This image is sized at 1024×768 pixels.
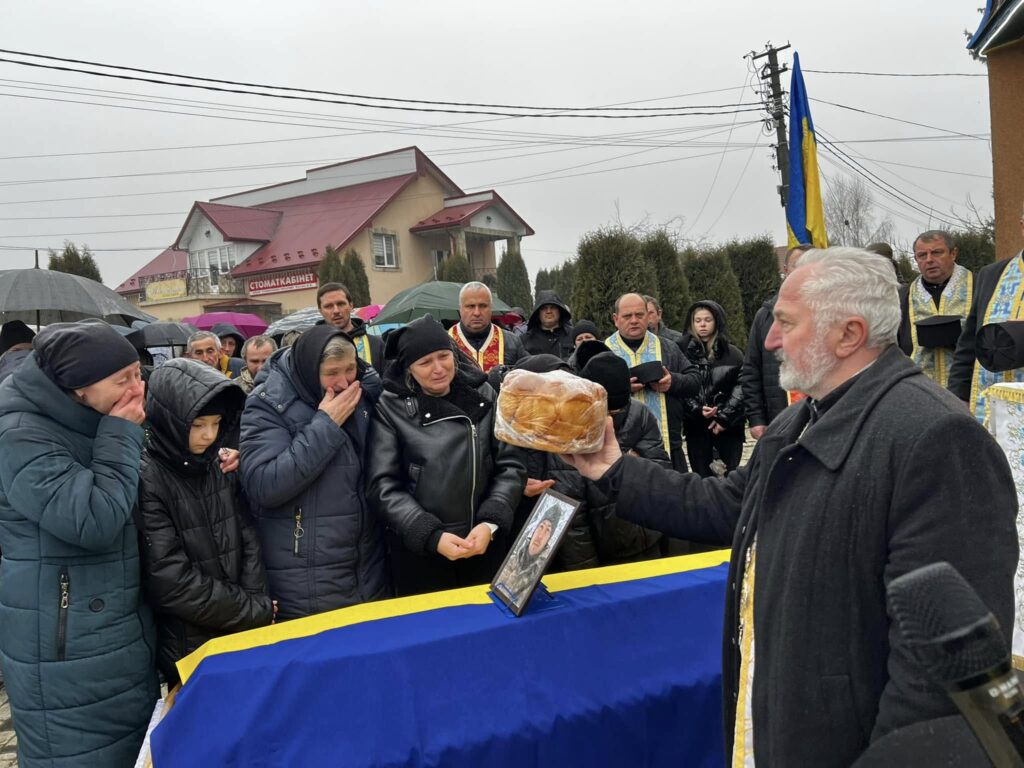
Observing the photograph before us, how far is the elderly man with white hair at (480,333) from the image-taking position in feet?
19.4

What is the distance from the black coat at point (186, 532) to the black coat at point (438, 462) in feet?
1.96

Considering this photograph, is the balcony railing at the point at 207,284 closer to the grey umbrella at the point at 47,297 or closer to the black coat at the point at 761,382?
the grey umbrella at the point at 47,297

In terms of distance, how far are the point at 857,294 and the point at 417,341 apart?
1969 millimetres

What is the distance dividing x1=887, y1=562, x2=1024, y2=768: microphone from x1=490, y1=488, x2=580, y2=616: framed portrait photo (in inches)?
62.2

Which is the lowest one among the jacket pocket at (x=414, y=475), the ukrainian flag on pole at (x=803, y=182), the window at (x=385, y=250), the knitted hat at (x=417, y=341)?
the jacket pocket at (x=414, y=475)

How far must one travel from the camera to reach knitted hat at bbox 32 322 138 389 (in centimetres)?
226

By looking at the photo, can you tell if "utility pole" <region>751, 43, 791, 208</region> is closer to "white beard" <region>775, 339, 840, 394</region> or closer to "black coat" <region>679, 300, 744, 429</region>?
"black coat" <region>679, 300, 744, 429</region>

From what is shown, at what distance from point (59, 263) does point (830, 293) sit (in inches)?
1077

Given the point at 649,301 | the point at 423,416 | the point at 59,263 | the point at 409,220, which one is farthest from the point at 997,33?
the point at 409,220

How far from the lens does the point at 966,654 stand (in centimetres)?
Result: 67

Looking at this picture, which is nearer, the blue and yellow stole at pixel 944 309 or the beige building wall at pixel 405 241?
the blue and yellow stole at pixel 944 309

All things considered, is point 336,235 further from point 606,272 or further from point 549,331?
point 549,331

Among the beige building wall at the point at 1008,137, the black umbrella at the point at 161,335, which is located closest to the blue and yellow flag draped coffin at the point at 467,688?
the beige building wall at the point at 1008,137

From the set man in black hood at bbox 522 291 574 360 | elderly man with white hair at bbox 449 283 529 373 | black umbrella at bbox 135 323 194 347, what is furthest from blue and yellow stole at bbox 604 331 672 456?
black umbrella at bbox 135 323 194 347
